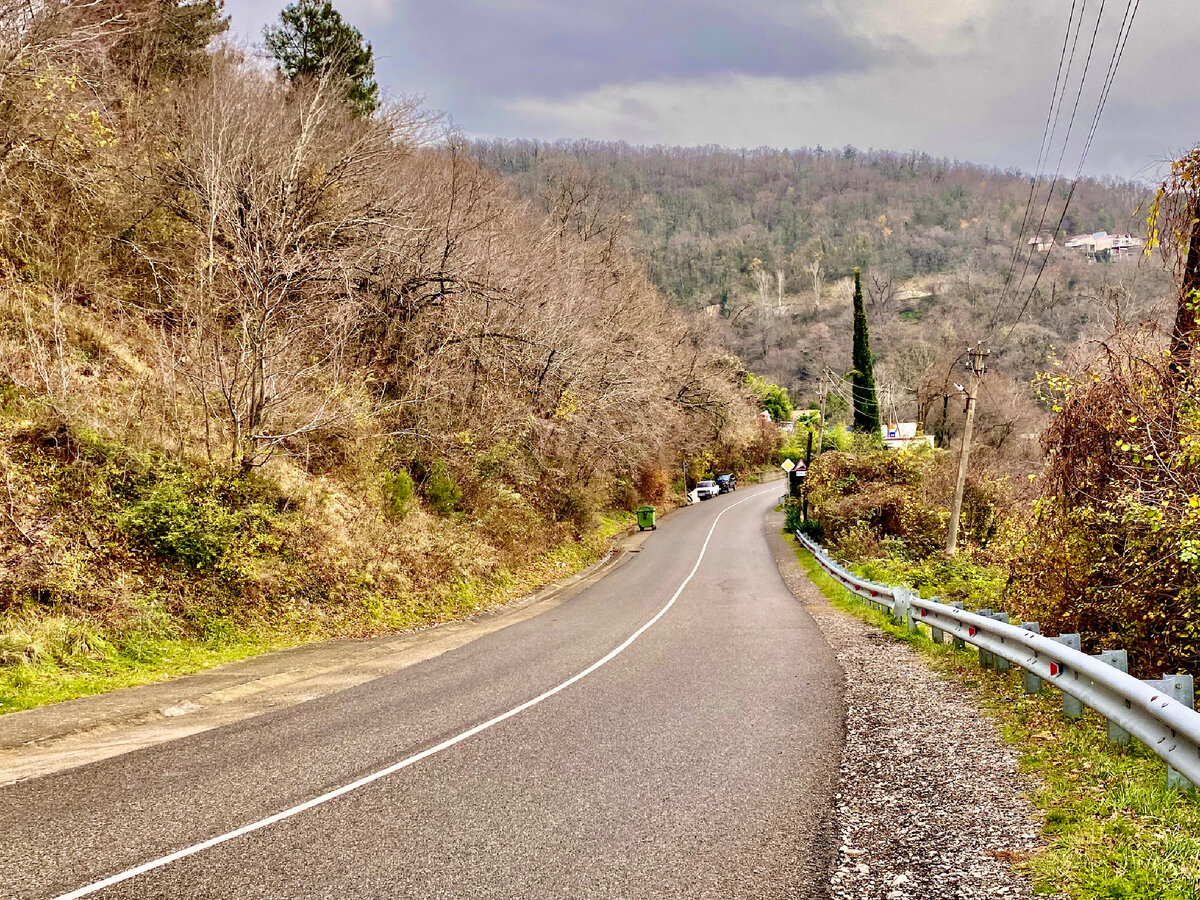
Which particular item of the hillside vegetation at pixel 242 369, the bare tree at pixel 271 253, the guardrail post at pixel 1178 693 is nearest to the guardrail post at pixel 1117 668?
the guardrail post at pixel 1178 693

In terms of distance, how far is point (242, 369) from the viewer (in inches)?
558

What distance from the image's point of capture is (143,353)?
16.8m

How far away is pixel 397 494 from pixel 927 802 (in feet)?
50.5

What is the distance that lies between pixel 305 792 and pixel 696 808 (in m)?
2.93

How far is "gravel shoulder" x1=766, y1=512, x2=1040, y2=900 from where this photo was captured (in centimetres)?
434

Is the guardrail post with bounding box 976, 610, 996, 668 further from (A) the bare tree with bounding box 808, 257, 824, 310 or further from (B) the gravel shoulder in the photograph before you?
(A) the bare tree with bounding box 808, 257, 824, 310

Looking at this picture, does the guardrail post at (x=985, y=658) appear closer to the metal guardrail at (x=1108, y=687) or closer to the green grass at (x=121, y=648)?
the metal guardrail at (x=1108, y=687)

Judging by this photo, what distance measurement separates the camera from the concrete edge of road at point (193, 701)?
23.9 feet

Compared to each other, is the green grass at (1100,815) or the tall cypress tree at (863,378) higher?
the tall cypress tree at (863,378)

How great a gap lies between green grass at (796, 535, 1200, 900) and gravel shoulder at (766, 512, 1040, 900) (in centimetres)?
14

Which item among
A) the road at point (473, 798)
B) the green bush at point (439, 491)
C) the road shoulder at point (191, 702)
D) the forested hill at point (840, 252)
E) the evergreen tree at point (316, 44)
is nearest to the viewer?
the road at point (473, 798)

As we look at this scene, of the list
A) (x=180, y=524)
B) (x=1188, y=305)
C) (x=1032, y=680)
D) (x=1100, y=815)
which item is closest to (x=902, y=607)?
(x=1032, y=680)

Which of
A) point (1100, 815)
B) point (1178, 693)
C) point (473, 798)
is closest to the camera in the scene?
point (1100, 815)

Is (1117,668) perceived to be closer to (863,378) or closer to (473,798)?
(473,798)
